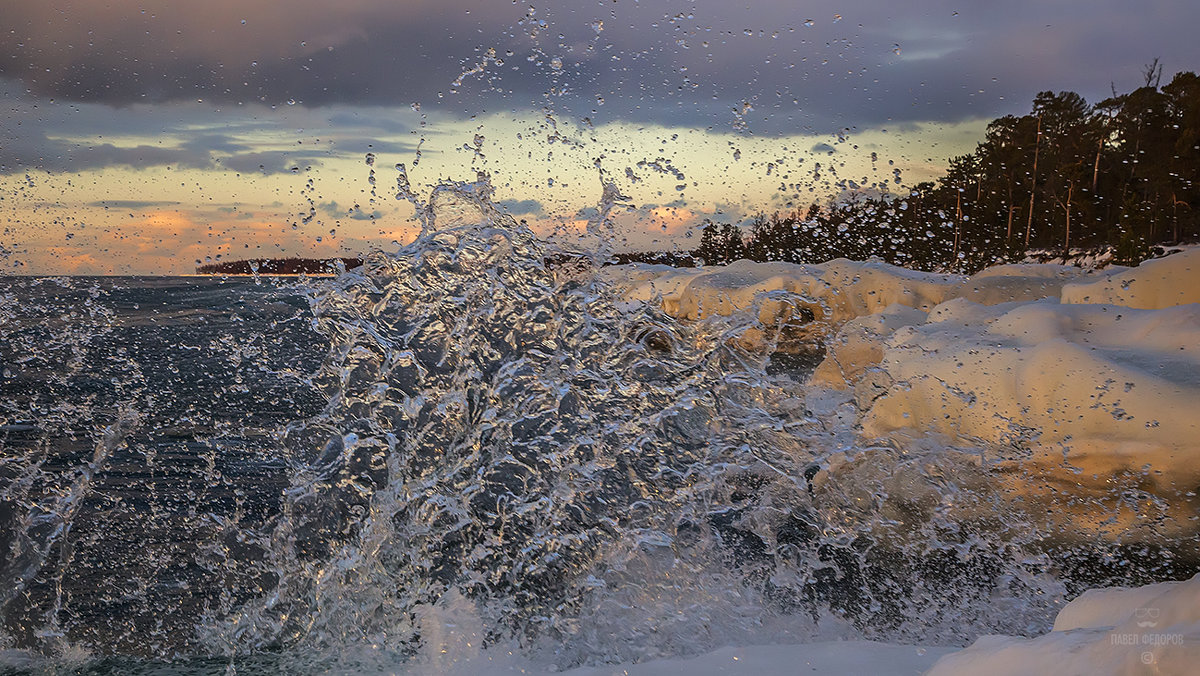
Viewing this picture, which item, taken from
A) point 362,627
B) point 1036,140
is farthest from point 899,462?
point 1036,140

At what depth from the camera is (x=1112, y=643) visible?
1.75 metres

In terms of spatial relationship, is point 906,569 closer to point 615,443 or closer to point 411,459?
point 615,443

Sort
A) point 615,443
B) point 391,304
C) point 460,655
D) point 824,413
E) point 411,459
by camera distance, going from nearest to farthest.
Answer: point 460,655 → point 411,459 → point 615,443 → point 391,304 → point 824,413

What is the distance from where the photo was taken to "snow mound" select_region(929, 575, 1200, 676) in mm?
1639

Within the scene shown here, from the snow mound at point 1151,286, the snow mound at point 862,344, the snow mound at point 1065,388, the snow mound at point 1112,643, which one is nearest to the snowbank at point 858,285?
the snow mound at point 862,344

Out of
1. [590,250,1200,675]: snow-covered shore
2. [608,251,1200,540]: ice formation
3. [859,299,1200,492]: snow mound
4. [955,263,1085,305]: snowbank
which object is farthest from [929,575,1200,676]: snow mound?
[955,263,1085,305]: snowbank

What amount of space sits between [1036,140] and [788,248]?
38.7 ft

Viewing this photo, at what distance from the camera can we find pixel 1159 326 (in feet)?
19.4

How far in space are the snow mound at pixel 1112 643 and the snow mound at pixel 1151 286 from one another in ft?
23.4

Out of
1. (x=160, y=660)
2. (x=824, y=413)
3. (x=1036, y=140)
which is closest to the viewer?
(x=160, y=660)

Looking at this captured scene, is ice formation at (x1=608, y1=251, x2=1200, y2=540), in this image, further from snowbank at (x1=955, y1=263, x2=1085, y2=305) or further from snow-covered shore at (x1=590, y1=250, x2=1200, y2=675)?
snowbank at (x1=955, y1=263, x2=1085, y2=305)

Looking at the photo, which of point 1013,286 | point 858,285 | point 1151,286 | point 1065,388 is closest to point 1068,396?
point 1065,388

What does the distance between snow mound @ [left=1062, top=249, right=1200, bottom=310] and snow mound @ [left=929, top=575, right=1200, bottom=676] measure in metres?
7.13

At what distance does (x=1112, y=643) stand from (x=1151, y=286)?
8.32 m
